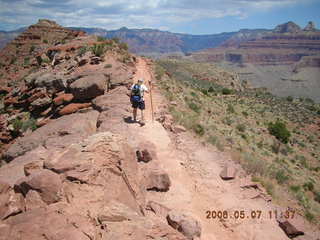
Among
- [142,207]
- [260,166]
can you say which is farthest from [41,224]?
[260,166]

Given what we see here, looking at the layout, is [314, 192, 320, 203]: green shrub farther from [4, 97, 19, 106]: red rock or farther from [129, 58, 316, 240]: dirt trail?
[4, 97, 19, 106]: red rock

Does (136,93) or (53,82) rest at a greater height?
(136,93)

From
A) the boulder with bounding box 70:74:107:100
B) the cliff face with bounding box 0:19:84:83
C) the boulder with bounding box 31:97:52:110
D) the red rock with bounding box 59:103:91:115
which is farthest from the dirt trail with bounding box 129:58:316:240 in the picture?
the cliff face with bounding box 0:19:84:83

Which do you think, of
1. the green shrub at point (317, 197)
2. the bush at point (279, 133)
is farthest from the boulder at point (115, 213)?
the bush at point (279, 133)

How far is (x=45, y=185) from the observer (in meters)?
5.54

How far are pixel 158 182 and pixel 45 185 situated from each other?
337 centimetres

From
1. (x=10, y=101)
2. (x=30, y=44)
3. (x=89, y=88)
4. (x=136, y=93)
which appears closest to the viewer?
(x=136, y=93)

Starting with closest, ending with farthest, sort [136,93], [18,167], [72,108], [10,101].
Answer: [18,167] < [136,93] < [72,108] < [10,101]

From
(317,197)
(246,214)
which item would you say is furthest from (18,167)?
(317,197)

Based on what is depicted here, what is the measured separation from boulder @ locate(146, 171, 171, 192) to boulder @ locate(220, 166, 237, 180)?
2119 mm

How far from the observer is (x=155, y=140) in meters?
10.9

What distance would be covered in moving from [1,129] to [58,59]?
30.0 ft

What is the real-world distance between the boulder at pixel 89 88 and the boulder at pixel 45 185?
1049 cm

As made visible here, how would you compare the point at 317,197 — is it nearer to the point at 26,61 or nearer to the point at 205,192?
the point at 205,192
